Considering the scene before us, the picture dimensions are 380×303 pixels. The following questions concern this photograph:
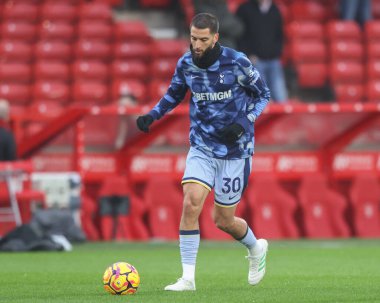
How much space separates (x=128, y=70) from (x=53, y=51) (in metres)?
1.32

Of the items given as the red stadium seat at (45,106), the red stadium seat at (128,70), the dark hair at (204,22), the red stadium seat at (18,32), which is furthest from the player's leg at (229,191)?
the red stadium seat at (18,32)

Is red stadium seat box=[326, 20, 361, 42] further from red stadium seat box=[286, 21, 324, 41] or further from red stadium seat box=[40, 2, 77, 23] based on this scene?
red stadium seat box=[40, 2, 77, 23]

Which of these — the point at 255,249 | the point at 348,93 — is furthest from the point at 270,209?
the point at 255,249

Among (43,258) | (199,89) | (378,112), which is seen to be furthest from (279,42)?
(199,89)

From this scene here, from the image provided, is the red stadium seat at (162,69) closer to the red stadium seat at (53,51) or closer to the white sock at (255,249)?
the red stadium seat at (53,51)

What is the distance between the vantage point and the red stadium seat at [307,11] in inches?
955

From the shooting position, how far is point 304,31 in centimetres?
2356

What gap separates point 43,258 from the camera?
14.7 m

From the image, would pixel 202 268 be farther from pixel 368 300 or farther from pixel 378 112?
pixel 378 112

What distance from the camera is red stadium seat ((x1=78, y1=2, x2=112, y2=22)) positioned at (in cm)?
2291

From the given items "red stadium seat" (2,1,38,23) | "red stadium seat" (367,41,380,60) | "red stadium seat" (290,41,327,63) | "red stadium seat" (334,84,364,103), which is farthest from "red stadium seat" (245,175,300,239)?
"red stadium seat" (2,1,38,23)

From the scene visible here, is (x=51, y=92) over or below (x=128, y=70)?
below

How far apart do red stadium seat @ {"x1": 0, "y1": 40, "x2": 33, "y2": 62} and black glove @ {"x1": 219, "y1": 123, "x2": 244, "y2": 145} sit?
39.5 feet

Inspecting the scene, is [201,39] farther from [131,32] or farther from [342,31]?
[342,31]
